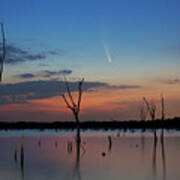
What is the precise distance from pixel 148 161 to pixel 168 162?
1477mm

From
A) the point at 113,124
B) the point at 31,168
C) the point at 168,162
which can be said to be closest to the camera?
the point at 31,168

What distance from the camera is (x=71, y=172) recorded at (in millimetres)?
19906

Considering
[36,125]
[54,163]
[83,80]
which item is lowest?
[36,125]

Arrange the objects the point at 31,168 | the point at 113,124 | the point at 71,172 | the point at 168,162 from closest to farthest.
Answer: the point at 71,172, the point at 31,168, the point at 168,162, the point at 113,124

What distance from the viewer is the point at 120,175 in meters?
18.3

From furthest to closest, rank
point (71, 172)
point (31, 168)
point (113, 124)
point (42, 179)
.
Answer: point (113, 124) < point (31, 168) < point (71, 172) < point (42, 179)

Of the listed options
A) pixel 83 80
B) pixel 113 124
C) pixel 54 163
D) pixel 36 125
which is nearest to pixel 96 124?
pixel 113 124

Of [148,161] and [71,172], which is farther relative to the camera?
[148,161]

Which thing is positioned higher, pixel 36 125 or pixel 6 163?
pixel 6 163

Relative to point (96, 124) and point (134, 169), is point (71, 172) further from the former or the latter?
point (96, 124)

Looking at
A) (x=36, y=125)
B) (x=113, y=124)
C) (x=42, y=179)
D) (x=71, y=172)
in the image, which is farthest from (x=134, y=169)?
(x=36, y=125)

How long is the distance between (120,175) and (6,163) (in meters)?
8.78

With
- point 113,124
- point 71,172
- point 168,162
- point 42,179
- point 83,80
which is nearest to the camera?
point 42,179

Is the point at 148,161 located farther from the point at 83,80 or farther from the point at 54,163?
the point at 83,80
